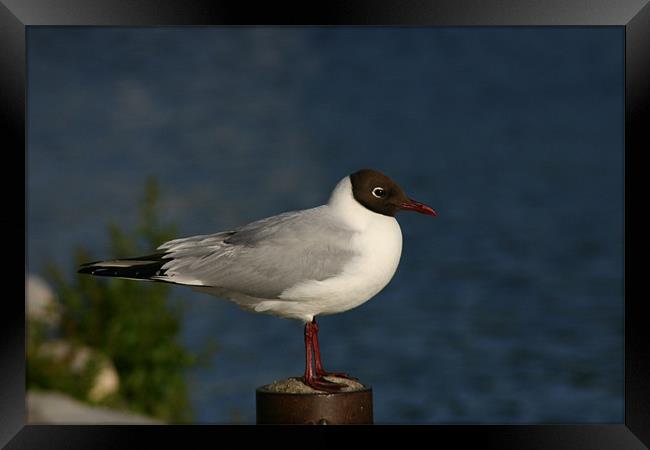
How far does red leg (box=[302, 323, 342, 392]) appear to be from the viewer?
148 inches

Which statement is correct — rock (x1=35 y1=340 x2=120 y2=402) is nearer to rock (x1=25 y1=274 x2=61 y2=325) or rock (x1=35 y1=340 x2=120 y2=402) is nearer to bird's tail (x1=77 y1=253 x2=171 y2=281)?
rock (x1=25 y1=274 x2=61 y2=325)

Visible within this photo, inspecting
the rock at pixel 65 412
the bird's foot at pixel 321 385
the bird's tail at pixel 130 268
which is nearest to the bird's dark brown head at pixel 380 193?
the bird's foot at pixel 321 385

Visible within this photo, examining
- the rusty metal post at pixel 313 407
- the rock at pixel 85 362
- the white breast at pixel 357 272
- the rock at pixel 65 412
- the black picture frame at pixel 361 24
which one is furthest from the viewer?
the rock at pixel 85 362

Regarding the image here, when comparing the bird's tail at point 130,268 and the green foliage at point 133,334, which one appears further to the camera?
the green foliage at point 133,334

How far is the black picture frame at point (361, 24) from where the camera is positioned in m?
3.14

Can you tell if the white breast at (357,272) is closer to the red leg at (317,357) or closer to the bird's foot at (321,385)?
the red leg at (317,357)

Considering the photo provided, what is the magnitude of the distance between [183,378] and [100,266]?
2.89 meters

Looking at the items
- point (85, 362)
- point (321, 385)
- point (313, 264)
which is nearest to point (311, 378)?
point (321, 385)

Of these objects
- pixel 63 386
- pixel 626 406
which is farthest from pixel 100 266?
pixel 63 386

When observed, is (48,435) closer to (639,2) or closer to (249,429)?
(249,429)

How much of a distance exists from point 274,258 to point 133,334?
9.63 feet

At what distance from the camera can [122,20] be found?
313 cm

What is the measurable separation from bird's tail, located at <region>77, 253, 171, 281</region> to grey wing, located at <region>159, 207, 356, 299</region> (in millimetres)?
38

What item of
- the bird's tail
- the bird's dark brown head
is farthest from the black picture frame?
the bird's dark brown head
